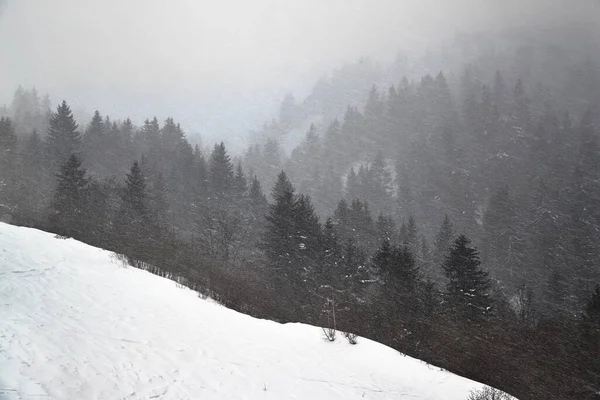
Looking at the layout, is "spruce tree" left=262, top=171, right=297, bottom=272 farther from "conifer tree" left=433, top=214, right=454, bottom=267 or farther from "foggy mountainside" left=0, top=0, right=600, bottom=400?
"conifer tree" left=433, top=214, right=454, bottom=267

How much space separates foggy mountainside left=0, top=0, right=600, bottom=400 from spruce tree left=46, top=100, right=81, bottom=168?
273 mm

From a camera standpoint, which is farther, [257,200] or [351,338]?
[257,200]

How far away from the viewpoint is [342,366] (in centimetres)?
1055

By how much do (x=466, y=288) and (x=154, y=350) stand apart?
28.4 metres

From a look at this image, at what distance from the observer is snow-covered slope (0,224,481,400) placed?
6.67 m

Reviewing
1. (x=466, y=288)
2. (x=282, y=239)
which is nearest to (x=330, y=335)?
(x=466, y=288)

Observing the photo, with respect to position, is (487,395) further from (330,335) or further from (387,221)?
(387,221)

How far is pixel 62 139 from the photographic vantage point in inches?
2111

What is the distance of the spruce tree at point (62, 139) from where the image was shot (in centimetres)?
5075

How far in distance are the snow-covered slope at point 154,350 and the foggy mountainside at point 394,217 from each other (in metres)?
2.90

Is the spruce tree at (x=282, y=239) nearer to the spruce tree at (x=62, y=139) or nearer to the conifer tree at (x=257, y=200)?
the conifer tree at (x=257, y=200)

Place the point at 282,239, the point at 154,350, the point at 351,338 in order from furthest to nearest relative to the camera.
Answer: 1. the point at 282,239
2. the point at 351,338
3. the point at 154,350

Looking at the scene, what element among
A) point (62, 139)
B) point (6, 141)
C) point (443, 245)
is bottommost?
point (443, 245)

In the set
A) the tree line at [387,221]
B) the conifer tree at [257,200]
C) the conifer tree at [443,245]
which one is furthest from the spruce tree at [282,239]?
the conifer tree at [443,245]
